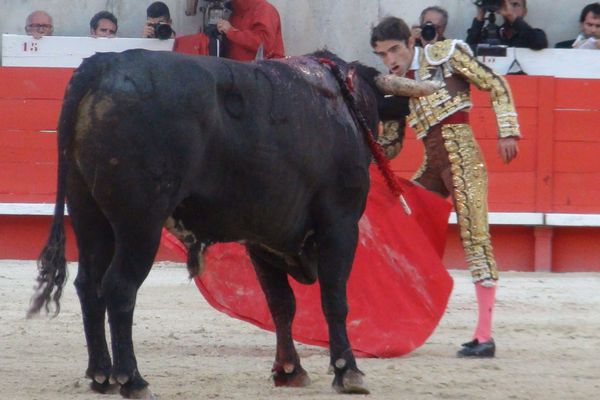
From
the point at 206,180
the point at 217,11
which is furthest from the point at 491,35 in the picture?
the point at 206,180

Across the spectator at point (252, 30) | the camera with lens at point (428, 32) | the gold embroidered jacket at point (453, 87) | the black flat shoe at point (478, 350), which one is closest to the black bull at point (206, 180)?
the gold embroidered jacket at point (453, 87)

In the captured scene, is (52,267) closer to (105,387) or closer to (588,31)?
(105,387)

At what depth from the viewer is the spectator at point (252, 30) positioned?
8203mm

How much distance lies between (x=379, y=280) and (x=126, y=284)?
1.77 metres

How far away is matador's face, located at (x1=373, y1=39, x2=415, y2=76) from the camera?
17.4ft

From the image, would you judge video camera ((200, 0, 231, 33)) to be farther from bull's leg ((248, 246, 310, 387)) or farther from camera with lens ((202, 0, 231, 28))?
bull's leg ((248, 246, 310, 387))

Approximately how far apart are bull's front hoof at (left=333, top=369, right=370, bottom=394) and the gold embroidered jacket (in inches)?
53.2

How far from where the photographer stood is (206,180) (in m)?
4.11

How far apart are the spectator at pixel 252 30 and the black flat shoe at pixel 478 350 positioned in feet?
10.7

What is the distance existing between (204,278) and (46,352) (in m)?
0.71

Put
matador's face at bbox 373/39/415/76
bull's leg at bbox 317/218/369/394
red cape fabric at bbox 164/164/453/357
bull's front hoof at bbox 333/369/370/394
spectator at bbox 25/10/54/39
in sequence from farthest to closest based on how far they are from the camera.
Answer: spectator at bbox 25/10/54/39 < red cape fabric at bbox 164/164/453/357 < matador's face at bbox 373/39/415/76 < bull's leg at bbox 317/218/369/394 < bull's front hoof at bbox 333/369/370/394

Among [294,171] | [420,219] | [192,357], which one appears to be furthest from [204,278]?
[294,171]

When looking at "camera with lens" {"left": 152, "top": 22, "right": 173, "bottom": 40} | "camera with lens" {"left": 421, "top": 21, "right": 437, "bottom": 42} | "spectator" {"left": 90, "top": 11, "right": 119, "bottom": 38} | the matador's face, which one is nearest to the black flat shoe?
the matador's face

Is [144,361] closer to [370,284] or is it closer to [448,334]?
[370,284]
